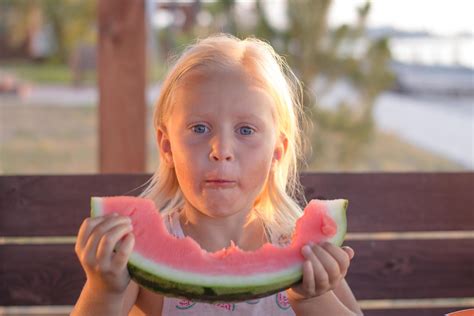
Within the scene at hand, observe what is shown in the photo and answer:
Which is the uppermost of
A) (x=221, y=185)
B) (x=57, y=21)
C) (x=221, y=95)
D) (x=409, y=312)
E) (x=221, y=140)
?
(x=57, y=21)

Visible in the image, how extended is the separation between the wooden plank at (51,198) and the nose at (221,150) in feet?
3.00

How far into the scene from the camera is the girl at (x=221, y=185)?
1.78 meters

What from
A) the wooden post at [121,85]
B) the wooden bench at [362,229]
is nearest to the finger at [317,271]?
the wooden bench at [362,229]

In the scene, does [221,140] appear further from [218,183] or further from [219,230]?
[219,230]

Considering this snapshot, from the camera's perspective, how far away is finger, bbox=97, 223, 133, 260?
1685 mm

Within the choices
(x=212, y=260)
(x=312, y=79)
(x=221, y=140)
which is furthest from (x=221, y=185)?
(x=312, y=79)

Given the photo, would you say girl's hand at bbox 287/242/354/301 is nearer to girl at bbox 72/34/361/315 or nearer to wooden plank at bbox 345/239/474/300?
girl at bbox 72/34/361/315

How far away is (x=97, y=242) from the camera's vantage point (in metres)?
1.71

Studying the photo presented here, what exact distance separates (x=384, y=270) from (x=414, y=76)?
17.7 metres

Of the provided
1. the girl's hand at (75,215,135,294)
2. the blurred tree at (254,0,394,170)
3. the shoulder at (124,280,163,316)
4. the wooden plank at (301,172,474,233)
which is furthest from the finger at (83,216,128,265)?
the blurred tree at (254,0,394,170)

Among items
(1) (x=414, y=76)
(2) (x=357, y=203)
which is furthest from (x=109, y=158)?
(1) (x=414, y=76)

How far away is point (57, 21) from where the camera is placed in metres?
24.4

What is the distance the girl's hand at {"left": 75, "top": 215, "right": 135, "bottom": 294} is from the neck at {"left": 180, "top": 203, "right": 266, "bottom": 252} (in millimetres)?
536

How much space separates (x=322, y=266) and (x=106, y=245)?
1.53ft
